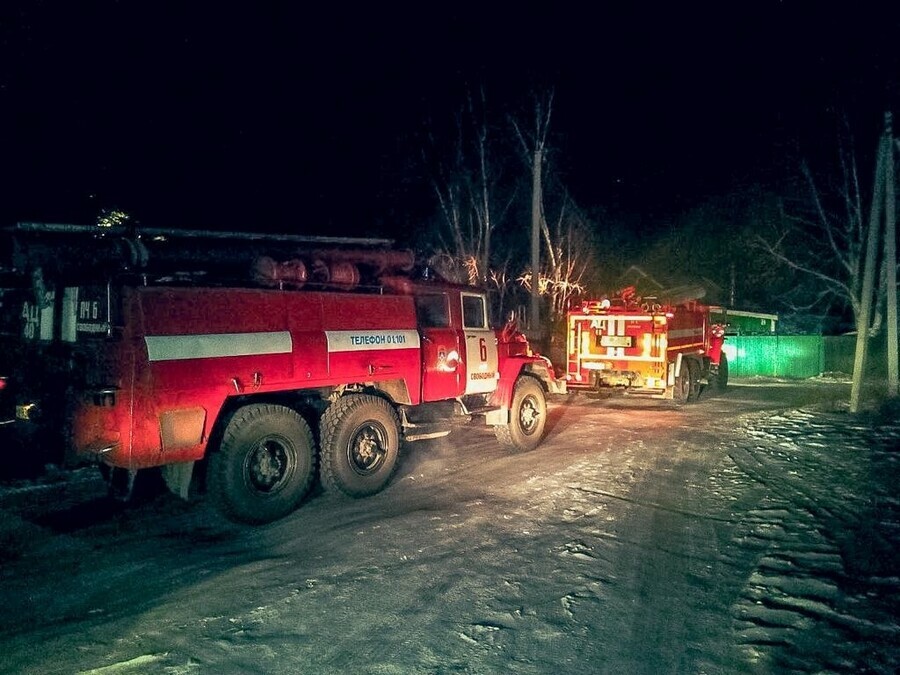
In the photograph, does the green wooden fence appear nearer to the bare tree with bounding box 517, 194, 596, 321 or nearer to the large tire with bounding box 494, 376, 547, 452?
the bare tree with bounding box 517, 194, 596, 321

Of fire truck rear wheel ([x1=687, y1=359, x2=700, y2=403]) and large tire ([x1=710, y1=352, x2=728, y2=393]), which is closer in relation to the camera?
fire truck rear wheel ([x1=687, y1=359, x2=700, y2=403])

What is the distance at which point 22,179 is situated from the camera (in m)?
15.3

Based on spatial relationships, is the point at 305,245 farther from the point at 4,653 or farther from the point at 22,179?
the point at 22,179

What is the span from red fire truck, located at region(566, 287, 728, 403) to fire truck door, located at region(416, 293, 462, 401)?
7122mm

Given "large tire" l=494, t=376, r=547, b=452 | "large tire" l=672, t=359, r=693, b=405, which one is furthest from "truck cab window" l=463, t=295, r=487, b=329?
"large tire" l=672, t=359, r=693, b=405

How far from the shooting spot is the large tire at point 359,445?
736 cm

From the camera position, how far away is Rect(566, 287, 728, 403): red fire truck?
1480cm

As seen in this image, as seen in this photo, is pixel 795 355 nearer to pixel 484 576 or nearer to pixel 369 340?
pixel 369 340

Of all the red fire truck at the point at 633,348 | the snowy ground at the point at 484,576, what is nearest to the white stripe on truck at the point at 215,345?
the snowy ground at the point at 484,576

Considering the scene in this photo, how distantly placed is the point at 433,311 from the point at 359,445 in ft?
7.03

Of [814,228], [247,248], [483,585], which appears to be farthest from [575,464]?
[814,228]

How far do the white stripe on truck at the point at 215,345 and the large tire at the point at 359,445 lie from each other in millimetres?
1033

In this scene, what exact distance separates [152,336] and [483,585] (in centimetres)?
348

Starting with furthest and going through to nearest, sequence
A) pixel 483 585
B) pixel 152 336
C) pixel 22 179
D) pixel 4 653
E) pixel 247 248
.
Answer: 1. pixel 22 179
2. pixel 247 248
3. pixel 152 336
4. pixel 483 585
5. pixel 4 653
